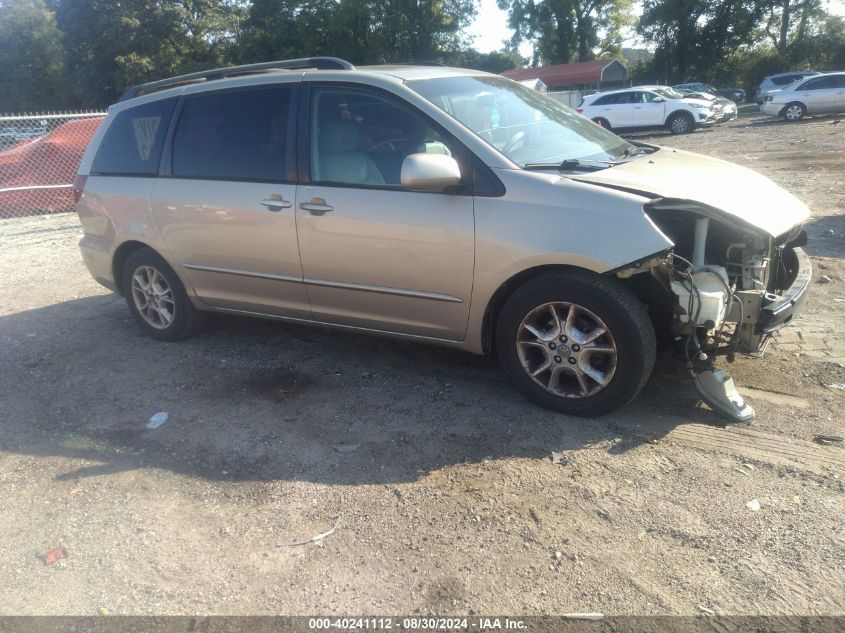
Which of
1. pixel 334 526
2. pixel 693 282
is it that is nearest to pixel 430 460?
pixel 334 526

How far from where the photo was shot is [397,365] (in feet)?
15.5

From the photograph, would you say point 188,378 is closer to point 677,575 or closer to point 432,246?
point 432,246

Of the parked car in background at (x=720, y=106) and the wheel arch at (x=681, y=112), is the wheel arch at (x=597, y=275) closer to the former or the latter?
the wheel arch at (x=681, y=112)

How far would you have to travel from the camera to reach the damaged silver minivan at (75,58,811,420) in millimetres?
3523

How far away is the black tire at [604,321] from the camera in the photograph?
137 inches

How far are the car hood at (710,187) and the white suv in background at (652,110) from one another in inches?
841

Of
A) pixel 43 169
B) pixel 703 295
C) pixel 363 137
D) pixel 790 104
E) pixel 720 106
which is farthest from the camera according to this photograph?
pixel 720 106

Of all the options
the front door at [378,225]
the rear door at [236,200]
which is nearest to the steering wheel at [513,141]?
the front door at [378,225]

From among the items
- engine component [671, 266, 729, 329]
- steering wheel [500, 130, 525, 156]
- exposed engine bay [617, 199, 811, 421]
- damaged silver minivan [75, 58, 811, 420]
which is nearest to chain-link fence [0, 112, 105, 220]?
damaged silver minivan [75, 58, 811, 420]

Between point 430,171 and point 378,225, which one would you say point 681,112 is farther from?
point 430,171

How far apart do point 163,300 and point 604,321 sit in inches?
137

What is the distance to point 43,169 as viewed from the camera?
12266mm

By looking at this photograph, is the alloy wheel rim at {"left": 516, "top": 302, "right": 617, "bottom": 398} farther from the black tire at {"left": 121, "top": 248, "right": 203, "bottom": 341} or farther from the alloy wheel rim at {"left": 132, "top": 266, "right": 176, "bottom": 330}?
the alloy wheel rim at {"left": 132, "top": 266, "right": 176, "bottom": 330}

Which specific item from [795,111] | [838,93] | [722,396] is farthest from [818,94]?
[722,396]
